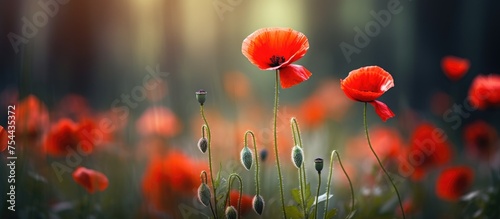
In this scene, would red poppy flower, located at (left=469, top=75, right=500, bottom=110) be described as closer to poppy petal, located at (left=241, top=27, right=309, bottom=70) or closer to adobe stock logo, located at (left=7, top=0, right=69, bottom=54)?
poppy petal, located at (left=241, top=27, right=309, bottom=70)

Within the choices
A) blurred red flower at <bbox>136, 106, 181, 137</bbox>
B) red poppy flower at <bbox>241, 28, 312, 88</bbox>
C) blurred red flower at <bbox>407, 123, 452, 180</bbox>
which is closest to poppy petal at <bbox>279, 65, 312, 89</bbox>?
red poppy flower at <bbox>241, 28, 312, 88</bbox>

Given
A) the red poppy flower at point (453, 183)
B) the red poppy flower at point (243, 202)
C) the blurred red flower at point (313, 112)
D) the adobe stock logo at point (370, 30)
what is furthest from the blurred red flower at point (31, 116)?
the red poppy flower at point (453, 183)

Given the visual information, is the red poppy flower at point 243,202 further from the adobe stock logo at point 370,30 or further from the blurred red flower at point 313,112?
the adobe stock logo at point 370,30

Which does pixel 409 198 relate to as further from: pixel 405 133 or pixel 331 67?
pixel 331 67

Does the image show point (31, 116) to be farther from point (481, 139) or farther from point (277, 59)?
point (481, 139)

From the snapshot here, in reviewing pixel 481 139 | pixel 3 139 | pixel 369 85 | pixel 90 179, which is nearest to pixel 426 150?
pixel 481 139

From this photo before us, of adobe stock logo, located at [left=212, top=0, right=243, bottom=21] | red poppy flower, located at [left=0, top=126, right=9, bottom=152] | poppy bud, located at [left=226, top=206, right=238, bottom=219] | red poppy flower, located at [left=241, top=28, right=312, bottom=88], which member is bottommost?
poppy bud, located at [left=226, top=206, right=238, bottom=219]

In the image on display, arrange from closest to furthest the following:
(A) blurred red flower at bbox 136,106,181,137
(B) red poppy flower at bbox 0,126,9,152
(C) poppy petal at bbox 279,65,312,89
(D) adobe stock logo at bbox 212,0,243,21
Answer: (C) poppy petal at bbox 279,65,312,89 → (B) red poppy flower at bbox 0,126,9,152 → (A) blurred red flower at bbox 136,106,181,137 → (D) adobe stock logo at bbox 212,0,243,21
